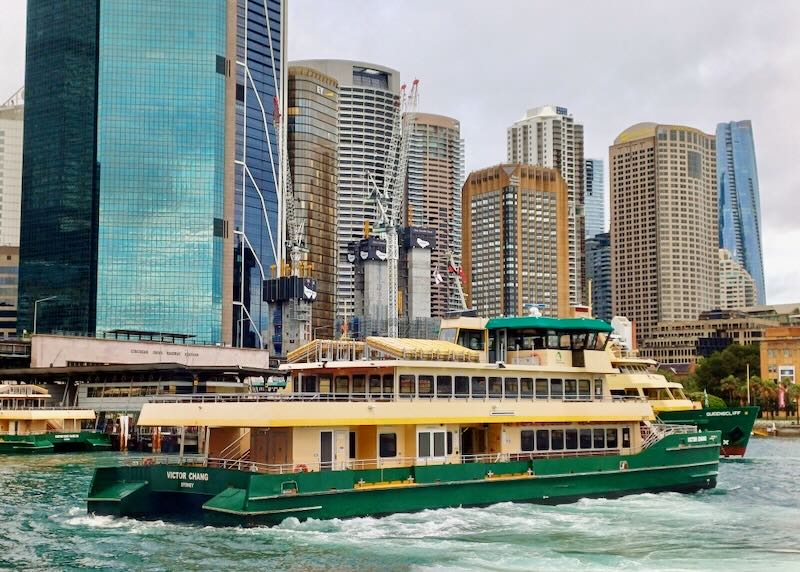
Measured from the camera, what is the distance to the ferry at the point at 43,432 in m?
75.9

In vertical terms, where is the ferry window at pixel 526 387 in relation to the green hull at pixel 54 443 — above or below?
above

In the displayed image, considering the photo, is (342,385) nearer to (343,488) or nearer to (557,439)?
(343,488)

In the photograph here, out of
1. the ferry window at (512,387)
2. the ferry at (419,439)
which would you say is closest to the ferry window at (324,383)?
the ferry at (419,439)

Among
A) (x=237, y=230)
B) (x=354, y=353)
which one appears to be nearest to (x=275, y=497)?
(x=354, y=353)

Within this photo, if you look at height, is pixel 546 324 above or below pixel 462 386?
above

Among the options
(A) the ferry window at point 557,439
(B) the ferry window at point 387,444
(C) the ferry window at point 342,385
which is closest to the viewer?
(B) the ferry window at point 387,444

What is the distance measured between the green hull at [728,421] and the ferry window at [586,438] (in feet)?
72.7

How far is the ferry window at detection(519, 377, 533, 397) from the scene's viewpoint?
138ft

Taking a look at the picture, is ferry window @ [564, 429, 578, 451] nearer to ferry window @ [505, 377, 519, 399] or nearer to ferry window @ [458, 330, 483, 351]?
ferry window @ [505, 377, 519, 399]

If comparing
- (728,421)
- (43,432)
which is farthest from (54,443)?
(728,421)

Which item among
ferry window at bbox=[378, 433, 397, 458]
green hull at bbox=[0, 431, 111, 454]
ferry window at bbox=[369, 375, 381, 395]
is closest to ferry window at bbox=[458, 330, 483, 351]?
ferry window at bbox=[369, 375, 381, 395]

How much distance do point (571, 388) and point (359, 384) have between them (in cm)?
1043

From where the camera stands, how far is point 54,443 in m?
77.5

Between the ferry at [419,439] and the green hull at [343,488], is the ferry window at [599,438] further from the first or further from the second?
the green hull at [343,488]
